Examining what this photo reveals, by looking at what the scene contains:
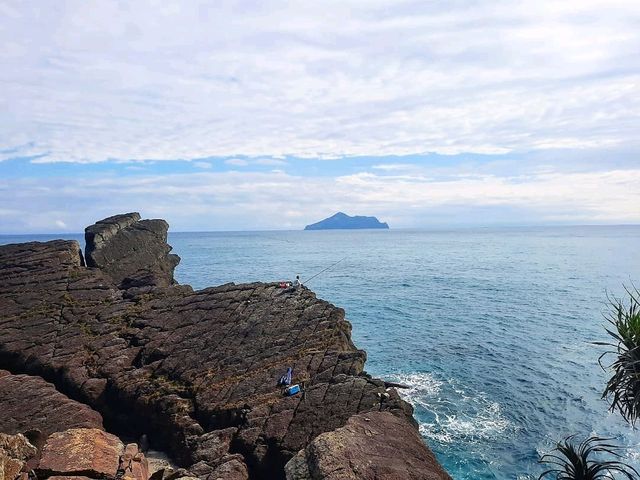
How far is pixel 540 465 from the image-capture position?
29.2m

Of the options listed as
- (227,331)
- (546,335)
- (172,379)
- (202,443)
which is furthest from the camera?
(546,335)

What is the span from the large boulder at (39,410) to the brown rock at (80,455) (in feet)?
27.1

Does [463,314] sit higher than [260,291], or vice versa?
[260,291]

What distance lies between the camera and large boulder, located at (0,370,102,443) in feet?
88.0

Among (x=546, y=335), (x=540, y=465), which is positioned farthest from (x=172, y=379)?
(x=546, y=335)

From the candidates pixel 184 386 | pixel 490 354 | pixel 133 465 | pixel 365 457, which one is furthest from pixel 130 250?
pixel 365 457

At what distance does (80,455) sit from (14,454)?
2.53 metres

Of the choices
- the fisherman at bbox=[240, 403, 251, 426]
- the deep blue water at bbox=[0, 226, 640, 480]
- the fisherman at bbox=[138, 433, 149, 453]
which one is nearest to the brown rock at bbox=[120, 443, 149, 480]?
the fisherman at bbox=[240, 403, 251, 426]

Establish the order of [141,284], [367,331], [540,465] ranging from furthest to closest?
1. [367,331]
2. [141,284]
3. [540,465]

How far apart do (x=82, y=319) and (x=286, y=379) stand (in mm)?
20065

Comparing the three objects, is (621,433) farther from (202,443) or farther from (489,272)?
(489,272)

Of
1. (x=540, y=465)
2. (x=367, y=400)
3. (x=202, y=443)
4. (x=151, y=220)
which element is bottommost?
(x=540, y=465)

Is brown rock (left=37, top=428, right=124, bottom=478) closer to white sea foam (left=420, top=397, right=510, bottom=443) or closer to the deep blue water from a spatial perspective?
the deep blue water

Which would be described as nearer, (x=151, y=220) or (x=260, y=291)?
(x=260, y=291)
